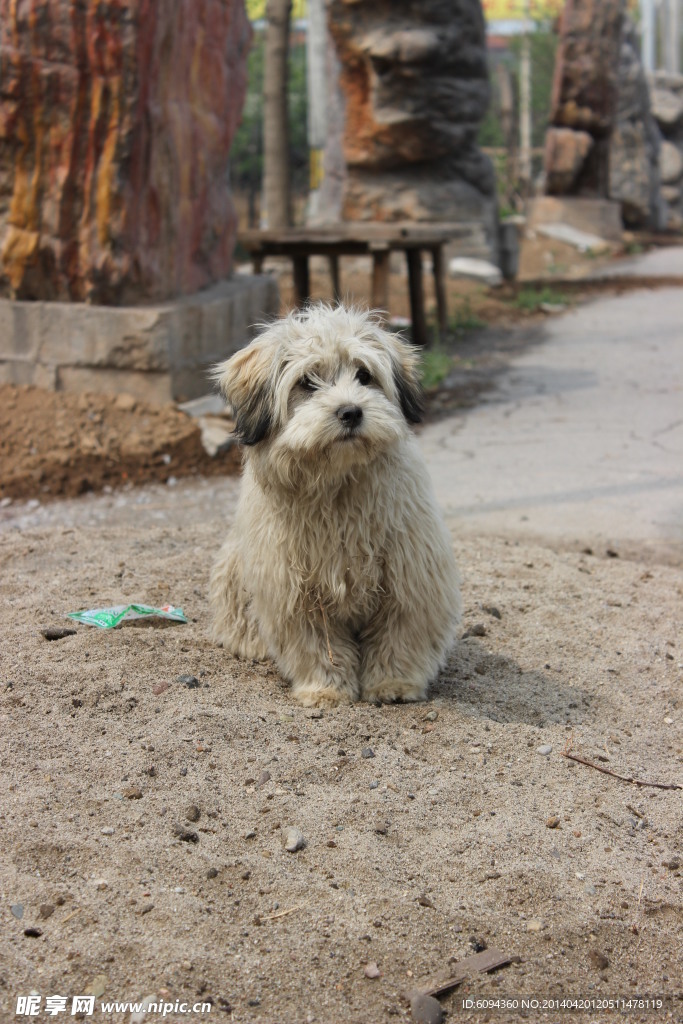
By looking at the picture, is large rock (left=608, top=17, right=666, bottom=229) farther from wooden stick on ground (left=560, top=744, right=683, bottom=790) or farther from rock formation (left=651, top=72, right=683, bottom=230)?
wooden stick on ground (left=560, top=744, right=683, bottom=790)

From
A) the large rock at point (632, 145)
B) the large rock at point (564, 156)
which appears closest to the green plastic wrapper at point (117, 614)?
the large rock at point (564, 156)

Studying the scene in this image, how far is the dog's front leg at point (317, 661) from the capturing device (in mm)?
3811

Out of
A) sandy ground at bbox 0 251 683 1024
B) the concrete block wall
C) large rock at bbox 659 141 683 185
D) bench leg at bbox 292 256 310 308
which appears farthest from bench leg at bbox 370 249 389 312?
large rock at bbox 659 141 683 185

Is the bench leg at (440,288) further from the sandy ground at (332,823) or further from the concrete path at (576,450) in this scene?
the sandy ground at (332,823)

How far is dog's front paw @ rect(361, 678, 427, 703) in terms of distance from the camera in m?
3.83

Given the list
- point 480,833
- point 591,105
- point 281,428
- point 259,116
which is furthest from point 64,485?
point 259,116

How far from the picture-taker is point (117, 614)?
14.5 ft

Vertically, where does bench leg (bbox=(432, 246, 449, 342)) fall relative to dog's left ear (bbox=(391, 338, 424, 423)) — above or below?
above

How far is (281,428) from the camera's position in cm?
352

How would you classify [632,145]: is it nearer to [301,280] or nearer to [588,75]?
[588,75]

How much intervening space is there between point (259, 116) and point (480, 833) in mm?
27632

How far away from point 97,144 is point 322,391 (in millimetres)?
4491

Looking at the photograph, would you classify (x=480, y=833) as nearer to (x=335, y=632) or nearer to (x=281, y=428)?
(x=335, y=632)

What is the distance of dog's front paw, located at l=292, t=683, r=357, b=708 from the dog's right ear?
0.89 metres
